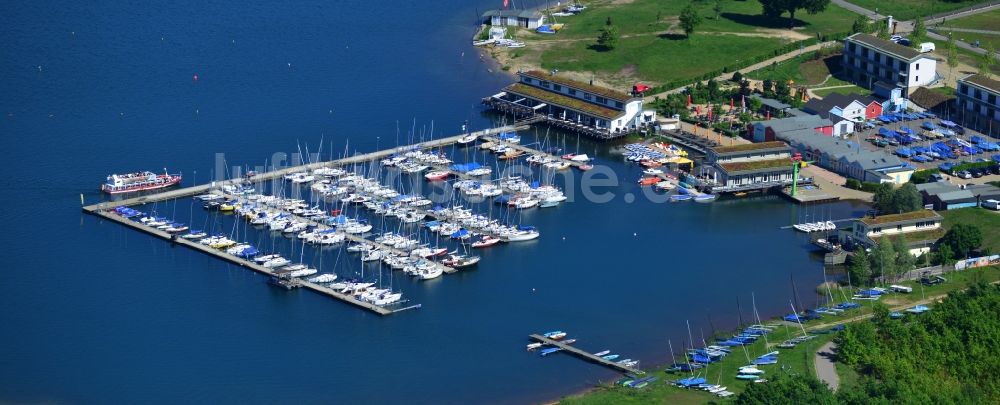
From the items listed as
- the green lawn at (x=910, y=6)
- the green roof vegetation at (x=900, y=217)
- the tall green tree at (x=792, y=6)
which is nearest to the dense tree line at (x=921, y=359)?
the green roof vegetation at (x=900, y=217)

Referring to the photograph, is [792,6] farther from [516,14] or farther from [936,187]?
[936,187]

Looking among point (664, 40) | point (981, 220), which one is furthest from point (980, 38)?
point (981, 220)

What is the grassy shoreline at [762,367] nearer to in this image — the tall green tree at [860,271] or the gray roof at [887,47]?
the tall green tree at [860,271]

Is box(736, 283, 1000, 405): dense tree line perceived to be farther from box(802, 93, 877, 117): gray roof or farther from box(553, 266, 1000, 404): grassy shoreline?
box(802, 93, 877, 117): gray roof

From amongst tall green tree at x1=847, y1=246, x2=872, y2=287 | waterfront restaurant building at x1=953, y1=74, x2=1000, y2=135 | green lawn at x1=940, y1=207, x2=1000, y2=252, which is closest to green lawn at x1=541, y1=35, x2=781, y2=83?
waterfront restaurant building at x1=953, y1=74, x2=1000, y2=135

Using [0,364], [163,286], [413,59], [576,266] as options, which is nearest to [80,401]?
[0,364]

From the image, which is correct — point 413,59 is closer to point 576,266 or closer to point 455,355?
point 576,266
